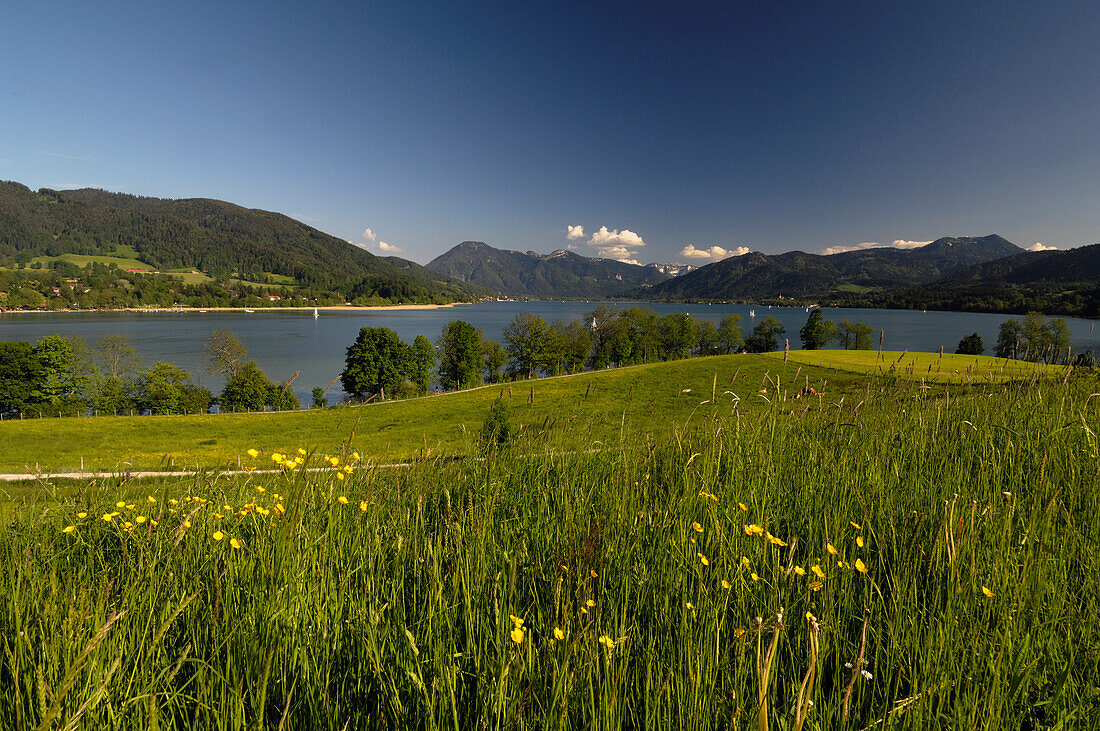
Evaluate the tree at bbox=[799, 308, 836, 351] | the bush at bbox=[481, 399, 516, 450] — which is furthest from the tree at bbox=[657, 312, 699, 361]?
the bush at bbox=[481, 399, 516, 450]

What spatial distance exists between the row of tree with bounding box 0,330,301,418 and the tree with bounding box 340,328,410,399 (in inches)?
326

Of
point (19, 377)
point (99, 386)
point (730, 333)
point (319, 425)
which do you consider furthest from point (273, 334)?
point (730, 333)

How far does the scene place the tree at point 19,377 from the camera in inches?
1747

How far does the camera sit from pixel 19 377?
45.2 m

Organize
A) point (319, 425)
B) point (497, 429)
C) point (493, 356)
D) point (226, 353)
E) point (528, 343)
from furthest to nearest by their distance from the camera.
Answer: point (493, 356)
point (528, 343)
point (226, 353)
point (319, 425)
point (497, 429)

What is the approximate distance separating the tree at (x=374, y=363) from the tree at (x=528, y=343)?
57.8 feet

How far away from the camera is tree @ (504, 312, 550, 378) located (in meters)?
70.1

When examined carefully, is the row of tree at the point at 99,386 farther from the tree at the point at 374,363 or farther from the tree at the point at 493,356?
the tree at the point at 493,356

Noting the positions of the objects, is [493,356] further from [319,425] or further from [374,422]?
[319,425]

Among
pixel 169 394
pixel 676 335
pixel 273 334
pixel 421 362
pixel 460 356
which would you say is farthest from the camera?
pixel 273 334

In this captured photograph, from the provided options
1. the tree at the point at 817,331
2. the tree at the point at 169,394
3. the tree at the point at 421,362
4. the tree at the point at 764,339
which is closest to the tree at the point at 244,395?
the tree at the point at 169,394

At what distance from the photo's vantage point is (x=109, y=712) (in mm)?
1005

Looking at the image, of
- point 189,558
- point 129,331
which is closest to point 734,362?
point 189,558

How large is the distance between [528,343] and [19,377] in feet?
184
